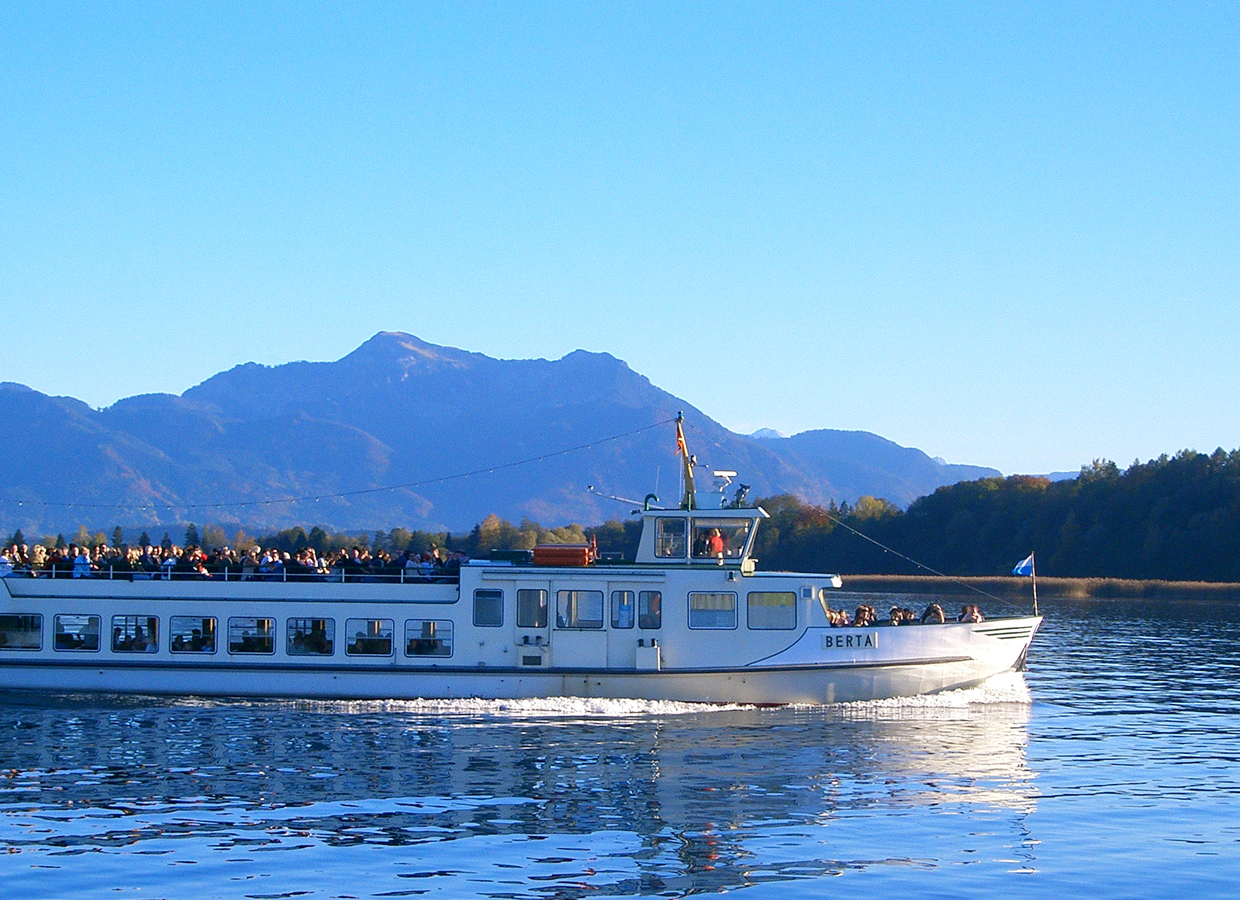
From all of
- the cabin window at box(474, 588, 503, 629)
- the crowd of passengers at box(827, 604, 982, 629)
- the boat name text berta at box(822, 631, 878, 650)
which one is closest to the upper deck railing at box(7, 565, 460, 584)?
the cabin window at box(474, 588, 503, 629)

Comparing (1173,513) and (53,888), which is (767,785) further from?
(1173,513)

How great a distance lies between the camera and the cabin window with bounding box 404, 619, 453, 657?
96.2 feet

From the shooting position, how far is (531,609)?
2930 centimetres

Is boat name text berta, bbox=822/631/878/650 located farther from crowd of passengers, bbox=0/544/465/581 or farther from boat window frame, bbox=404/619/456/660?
crowd of passengers, bbox=0/544/465/581

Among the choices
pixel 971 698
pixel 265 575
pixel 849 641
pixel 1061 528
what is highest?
pixel 1061 528

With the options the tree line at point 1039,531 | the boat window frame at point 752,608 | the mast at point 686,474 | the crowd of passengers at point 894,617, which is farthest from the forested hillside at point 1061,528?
the boat window frame at point 752,608

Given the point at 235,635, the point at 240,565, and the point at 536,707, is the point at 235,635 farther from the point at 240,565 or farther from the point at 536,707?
the point at 536,707

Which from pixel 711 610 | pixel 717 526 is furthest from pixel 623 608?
pixel 717 526

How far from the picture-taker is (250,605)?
97.7 feet

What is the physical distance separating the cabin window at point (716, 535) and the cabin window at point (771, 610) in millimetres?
1498

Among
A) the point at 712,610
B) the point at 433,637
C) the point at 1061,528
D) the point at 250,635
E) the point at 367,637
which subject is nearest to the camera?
the point at 712,610

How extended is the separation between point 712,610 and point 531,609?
13.2 feet

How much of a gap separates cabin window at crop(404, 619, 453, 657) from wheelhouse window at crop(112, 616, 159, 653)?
19.0 feet

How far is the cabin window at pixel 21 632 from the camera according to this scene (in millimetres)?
29984
